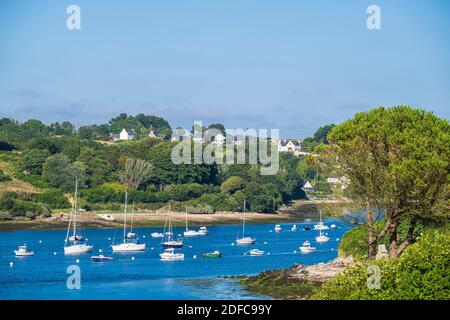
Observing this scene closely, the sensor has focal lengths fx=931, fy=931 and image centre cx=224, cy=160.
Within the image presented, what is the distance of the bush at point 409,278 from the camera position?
27.8 meters

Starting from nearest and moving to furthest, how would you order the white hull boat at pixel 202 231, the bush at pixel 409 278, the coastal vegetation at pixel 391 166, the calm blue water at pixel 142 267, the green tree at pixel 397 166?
the bush at pixel 409 278, the green tree at pixel 397 166, the coastal vegetation at pixel 391 166, the calm blue water at pixel 142 267, the white hull boat at pixel 202 231

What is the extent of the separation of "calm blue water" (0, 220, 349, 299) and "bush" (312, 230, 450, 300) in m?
22.9

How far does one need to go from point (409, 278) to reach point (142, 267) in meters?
49.1

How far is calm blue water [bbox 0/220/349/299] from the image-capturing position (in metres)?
58.2

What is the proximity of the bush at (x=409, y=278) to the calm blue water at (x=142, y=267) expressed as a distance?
22.9 m

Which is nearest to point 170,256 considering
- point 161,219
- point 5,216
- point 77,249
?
point 77,249

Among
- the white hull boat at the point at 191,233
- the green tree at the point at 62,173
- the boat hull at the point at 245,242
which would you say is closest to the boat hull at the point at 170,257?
the boat hull at the point at 245,242

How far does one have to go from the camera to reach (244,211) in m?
134

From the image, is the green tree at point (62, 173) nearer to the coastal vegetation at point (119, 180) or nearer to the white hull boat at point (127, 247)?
the coastal vegetation at point (119, 180)

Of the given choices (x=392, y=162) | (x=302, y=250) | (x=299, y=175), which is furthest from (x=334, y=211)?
(x=299, y=175)

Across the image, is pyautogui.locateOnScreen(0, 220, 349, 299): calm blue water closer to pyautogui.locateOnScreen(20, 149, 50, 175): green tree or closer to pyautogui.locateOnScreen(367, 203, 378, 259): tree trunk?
pyautogui.locateOnScreen(367, 203, 378, 259): tree trunk

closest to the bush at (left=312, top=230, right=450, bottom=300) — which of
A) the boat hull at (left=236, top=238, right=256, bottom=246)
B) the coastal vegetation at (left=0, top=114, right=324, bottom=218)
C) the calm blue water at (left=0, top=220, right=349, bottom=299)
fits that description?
the calm blue water at (left=0, top=220, right=349, bottom=299)
